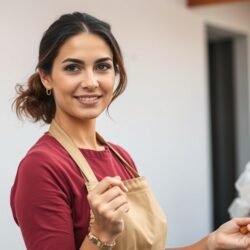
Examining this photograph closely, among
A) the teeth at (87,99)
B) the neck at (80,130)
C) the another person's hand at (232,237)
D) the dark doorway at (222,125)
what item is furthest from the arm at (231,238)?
the dark doorway at (222,125)

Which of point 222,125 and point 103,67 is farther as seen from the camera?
point 222,125

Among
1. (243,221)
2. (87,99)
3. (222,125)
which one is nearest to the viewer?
(87,99)

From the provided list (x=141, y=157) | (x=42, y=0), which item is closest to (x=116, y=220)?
(x=42, y=0)

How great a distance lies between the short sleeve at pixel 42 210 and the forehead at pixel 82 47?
0.25m

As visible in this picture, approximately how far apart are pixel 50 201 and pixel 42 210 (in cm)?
2

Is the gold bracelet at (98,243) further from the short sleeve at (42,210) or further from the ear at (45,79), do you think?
the ear at (45,79)

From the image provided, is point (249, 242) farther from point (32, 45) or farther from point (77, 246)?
point (32, 45)

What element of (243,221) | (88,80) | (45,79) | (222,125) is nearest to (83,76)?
(88,80)

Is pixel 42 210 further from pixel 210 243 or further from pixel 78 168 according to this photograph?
pixel 210 243

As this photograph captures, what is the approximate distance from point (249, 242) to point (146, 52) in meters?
1.96

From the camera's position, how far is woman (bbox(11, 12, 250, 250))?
3.34 ft

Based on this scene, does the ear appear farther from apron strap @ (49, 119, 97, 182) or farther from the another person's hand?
the another person's hand

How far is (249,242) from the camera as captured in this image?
4.24 ft

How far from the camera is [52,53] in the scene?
1164mm
